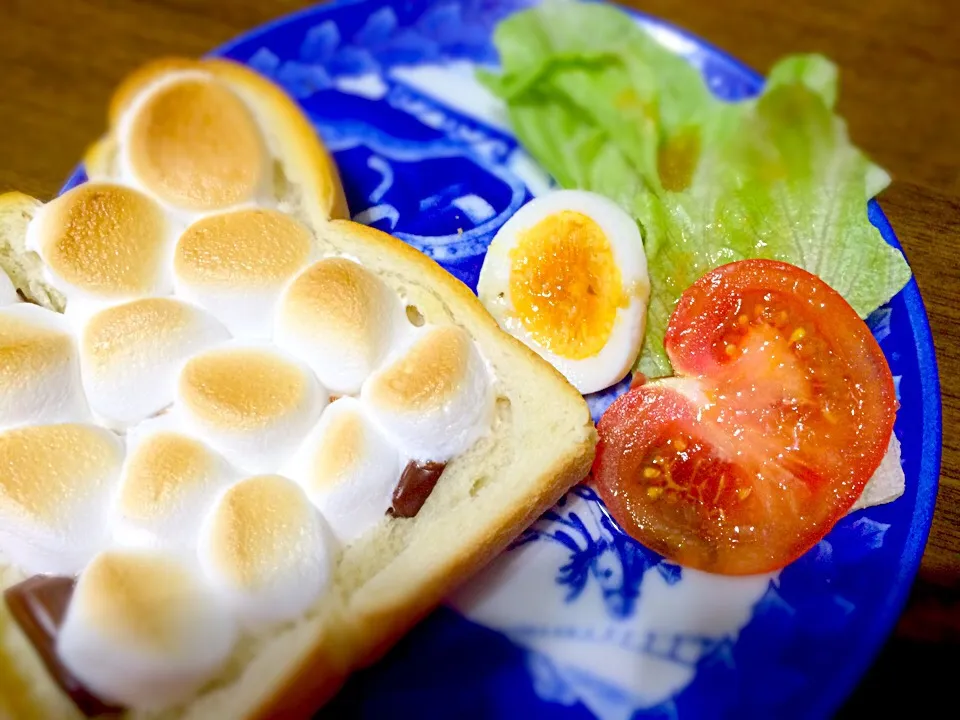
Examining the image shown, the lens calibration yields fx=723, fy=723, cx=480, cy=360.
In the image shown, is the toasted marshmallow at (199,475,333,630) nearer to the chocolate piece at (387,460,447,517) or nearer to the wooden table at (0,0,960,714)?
the chocolate piece at (387,460,447,517)

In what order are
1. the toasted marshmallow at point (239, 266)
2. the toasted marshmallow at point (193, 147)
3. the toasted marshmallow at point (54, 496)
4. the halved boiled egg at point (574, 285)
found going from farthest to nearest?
the halved boiled egg at point (574, 285) → the toasted marshmallow at point (193, 147) → the toasted marshmallow at point (239, 266) → the toasted marshmallow at point (54, 496)

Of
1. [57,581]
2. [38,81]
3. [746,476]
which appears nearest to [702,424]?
[746,476]

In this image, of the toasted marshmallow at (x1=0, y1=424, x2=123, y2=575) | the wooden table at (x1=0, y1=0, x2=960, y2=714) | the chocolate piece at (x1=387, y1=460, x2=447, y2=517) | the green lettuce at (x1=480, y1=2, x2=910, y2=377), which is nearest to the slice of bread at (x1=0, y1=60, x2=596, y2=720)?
the chocolate piece at (x1=387, y1=460, x2=447, y2=517)

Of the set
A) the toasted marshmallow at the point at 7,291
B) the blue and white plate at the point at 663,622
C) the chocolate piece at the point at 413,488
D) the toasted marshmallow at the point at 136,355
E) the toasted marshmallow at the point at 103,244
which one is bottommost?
the blue and white plate at the point at 663,622

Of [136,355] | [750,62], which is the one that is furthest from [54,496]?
[750,62]

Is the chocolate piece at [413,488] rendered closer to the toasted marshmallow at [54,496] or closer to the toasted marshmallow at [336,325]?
the toasted marshmallow at [336,325]

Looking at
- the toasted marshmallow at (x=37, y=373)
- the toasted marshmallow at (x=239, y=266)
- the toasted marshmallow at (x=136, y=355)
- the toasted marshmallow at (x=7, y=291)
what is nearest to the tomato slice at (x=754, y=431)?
the toasted marshmallow at (x=239, y=266)
